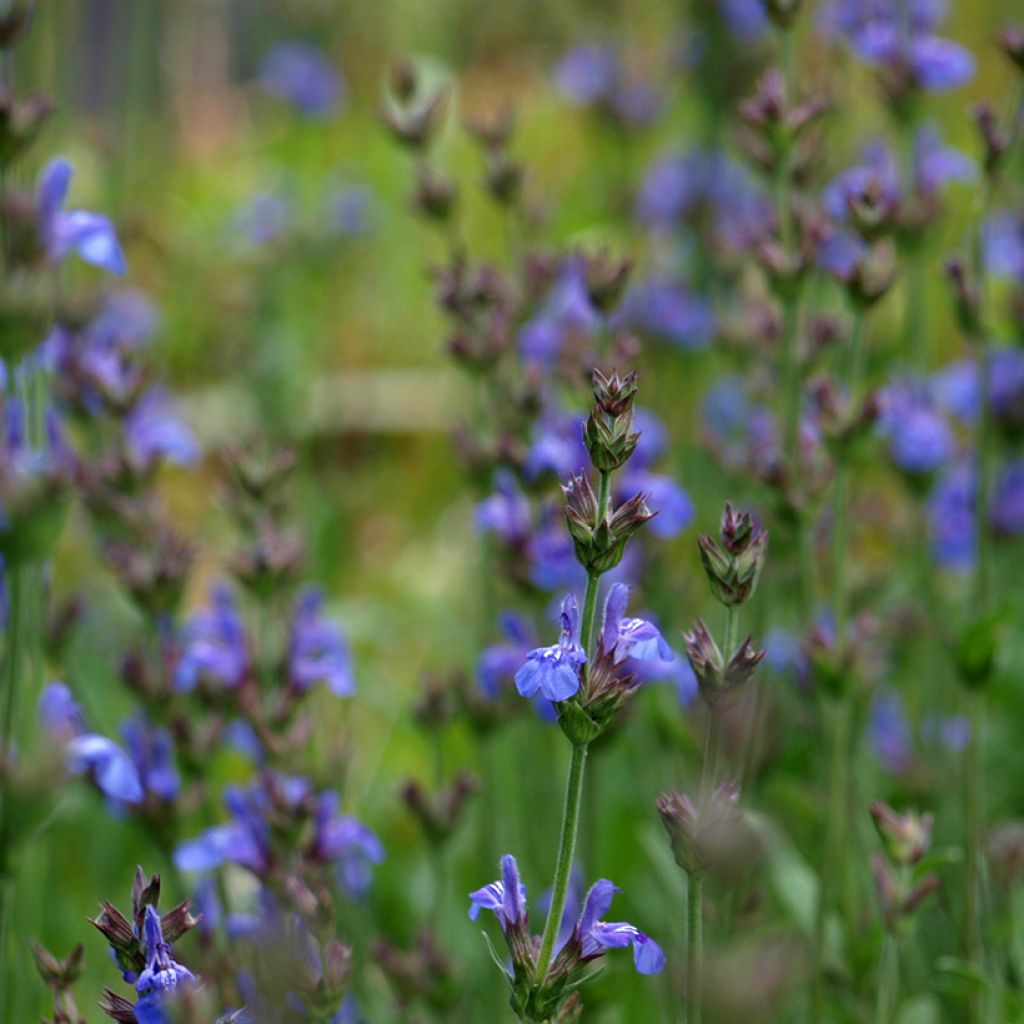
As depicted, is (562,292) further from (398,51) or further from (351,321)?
(398,51)

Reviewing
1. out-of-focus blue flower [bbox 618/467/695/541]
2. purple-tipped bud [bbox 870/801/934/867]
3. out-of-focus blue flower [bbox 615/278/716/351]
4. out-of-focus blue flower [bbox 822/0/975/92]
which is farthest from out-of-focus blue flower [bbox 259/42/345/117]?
purple-tipped bud [bbox 870/801/934/867]

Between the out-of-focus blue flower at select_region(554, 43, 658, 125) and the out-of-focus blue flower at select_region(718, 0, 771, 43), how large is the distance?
28cm

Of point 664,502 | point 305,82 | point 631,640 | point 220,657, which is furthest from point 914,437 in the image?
point 305,82

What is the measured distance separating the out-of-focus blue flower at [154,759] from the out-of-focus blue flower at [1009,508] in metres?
1.51

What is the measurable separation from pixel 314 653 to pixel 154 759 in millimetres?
345

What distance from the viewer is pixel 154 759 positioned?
1925 millimetres

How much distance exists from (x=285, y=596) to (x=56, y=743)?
0.87 meters

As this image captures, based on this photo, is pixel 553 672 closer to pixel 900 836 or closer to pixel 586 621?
pixel 586 621

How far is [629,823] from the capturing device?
2949mm

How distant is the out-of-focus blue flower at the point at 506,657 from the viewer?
2076 mm

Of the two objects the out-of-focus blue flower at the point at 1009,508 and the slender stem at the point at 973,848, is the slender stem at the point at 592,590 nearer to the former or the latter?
the slender stem at the point at 973,848

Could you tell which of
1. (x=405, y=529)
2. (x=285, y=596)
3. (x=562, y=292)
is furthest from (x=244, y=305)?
(x=285, y=596)

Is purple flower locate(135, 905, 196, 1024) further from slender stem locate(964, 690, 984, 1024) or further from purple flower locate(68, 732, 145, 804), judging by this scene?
slender stem locate(964, 690, 984, 1024)

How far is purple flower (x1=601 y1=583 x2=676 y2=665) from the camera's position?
128 cm
